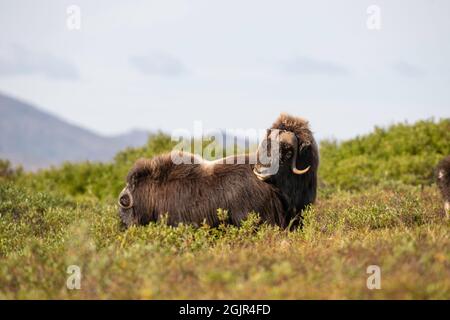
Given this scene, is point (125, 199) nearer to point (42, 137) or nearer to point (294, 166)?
point (294, 166)

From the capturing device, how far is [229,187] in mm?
6523

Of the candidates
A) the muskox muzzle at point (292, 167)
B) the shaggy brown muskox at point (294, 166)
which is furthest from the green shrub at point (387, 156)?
the muskox muzzle at point (292, 167)

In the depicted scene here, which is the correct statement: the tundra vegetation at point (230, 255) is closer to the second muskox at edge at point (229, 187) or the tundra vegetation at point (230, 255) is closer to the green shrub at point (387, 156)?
the second muskox at edge at point (229, 187)

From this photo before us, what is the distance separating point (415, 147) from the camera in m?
14.2

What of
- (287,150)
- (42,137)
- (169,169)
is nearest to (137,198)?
(169,169)

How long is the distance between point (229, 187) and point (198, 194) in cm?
34

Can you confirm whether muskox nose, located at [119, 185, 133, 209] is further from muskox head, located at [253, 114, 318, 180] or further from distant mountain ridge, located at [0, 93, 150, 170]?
distant mountain ridge, located at [0, 93, 150, 170]

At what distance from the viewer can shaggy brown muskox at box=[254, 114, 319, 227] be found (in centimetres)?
660

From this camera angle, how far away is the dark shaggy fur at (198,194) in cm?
650

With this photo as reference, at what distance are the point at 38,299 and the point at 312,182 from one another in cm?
372

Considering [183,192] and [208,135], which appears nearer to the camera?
[183,192]
